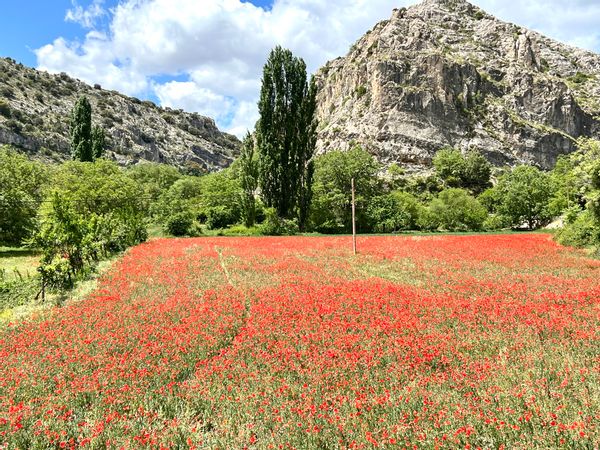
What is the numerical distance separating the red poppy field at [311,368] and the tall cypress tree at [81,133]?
58628mm

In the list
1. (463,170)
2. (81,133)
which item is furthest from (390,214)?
(81,133)

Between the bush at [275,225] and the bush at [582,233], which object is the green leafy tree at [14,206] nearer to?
the bush at [275,225]

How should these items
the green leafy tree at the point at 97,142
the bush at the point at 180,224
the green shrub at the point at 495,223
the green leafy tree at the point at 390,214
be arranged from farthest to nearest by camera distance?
the green shrub at the point at 495,223 < the green leafy tree at the point at 97,142 < the green leafy tree at the point at 390,214 < the bush at the point at 180,224

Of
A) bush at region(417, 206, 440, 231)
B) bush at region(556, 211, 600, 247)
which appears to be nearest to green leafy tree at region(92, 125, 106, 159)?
bush at region(417, 206, 440, 231)

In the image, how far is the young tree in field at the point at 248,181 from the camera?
50344 millimetres

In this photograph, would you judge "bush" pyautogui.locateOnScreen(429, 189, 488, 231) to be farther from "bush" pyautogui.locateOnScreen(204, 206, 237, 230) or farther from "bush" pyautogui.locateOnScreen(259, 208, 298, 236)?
"bush" pyautogui.locateOnScreen(204, 206, 237, 230)

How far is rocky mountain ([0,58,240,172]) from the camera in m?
108

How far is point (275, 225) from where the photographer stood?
49.2 meters

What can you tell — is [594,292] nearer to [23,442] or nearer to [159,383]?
[159,383]

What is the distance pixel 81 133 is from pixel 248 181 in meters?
34.7

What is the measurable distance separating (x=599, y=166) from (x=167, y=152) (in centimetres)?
17911

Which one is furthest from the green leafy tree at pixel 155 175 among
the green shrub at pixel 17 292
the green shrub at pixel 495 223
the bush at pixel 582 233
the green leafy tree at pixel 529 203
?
the bush at pixel 582 233

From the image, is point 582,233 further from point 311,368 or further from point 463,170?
point 463,170

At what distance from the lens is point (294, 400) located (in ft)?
18.9
